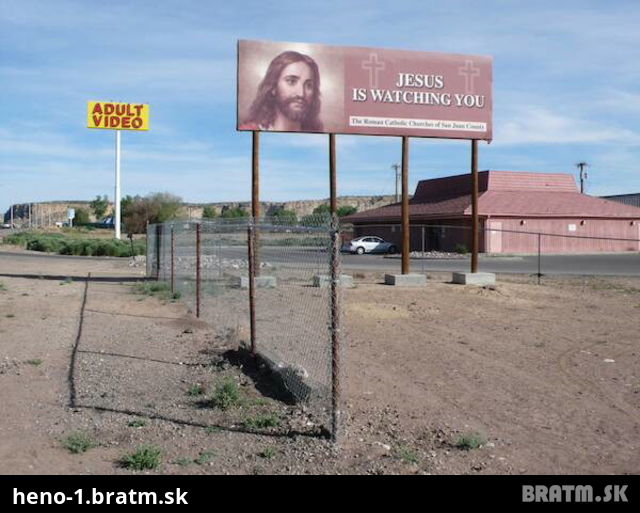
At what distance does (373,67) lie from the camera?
20.9 meters

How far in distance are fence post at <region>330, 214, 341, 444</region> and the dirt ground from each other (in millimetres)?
181

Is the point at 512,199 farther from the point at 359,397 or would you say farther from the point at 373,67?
the point at 359,397

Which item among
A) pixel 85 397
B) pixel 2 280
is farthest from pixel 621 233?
pixel 85 397

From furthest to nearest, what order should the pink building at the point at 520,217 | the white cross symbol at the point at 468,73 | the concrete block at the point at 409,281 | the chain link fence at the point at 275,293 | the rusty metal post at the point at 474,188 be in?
the pink building at the point at 520,217, the rusty metal post at the point at 474,188, the white cross symbol at the point at 468,73, the concrete block at the point at 409,281, the chain link fence at the point at 275,293

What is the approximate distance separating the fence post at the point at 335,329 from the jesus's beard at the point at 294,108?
1377cm

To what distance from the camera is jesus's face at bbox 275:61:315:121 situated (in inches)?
790

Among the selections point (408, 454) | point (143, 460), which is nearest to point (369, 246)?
point (408, 454)

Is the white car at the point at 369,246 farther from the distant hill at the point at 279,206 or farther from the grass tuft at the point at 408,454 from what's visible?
the distant hill at the point at 279,206

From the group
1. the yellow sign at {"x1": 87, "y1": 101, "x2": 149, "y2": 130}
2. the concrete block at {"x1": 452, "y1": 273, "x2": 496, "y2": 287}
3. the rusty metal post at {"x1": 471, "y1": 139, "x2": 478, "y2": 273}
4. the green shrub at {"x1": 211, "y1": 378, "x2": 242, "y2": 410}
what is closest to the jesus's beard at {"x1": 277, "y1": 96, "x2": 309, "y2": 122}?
the rusty metal post at {"x1": 471, "y1": 139, "x2": 478, "y2": 273}

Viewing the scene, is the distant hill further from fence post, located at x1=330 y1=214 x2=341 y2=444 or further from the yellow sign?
fence post, located at x1=330 y1=214 x2=341 y2=444

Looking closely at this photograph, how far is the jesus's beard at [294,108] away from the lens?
20078mm

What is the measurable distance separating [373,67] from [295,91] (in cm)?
227

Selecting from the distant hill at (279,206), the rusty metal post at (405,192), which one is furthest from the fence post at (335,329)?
the distant hill at (279,206)
